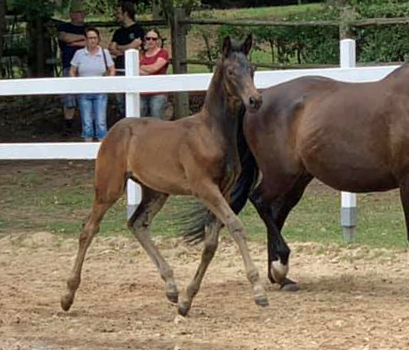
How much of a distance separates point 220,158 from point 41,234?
14.3ft

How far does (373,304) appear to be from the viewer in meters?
8.33

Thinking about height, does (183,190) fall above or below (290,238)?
above

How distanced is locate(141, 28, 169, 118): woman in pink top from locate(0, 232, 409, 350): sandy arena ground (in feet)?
9.81

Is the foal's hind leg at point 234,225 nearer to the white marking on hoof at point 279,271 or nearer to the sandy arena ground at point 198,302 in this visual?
the sandy arena ground at point 198,302

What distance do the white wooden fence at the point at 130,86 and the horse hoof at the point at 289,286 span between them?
6.92 ft

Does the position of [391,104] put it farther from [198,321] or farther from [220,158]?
[198,321]

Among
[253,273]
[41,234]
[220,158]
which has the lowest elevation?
[41,234]

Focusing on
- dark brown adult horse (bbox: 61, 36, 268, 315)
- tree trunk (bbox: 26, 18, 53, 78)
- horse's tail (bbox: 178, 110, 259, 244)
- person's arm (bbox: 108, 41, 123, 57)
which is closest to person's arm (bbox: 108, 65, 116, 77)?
person's arm (bbox: 108, 41, 123, 57)

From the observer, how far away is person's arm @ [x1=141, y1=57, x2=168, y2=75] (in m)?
14.0

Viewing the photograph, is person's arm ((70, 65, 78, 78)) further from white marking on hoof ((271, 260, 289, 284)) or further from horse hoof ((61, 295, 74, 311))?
horse hoof ((61, 295, 74, 311))

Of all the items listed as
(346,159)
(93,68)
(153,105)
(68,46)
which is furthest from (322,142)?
(68,46)

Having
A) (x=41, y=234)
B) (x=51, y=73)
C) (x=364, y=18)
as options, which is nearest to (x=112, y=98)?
(x=51, y=73)

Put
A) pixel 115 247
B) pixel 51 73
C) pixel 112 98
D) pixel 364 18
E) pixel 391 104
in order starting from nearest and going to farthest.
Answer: pixel 391 104 < pixel 115 247 < pixel 364 18 < pixel 112 98 < pixel 51 73

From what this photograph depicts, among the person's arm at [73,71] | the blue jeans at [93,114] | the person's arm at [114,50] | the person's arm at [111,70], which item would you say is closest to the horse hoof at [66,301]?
the blue jeans at [93,114]
